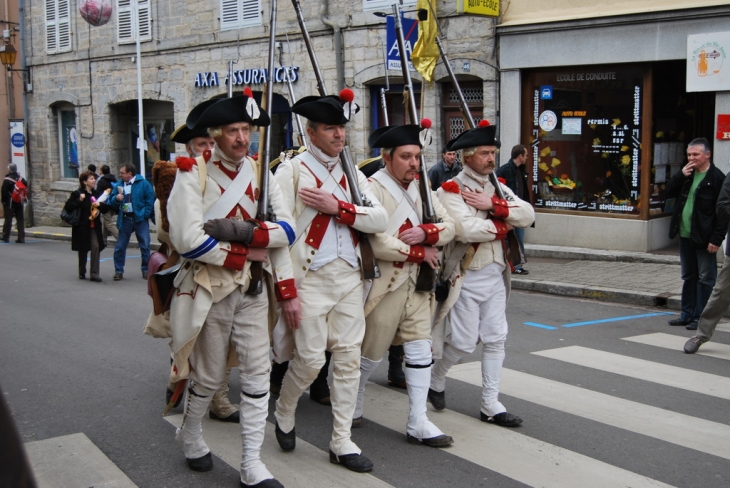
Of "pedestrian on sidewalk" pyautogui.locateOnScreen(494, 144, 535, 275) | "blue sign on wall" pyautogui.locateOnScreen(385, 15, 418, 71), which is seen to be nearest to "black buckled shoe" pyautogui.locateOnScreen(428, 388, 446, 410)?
→ "pedestrian on sidewalk" pyautogui.locateOnScreen(494, 144, 535, 275)

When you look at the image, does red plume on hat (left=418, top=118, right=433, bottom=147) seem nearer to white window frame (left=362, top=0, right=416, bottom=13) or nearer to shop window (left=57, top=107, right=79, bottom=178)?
white window frame (left=362, top=0, right=416, bottom=13)

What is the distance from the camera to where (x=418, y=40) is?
14.2 m

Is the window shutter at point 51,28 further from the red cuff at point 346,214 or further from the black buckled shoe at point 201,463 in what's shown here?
the black buckled shoe at point 201,463

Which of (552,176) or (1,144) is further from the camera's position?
(1,144)

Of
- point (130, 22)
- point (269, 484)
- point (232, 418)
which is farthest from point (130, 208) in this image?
point (130, 22)

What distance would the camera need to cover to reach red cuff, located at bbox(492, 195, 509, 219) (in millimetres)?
5488

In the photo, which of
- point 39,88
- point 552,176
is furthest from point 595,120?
point 39,88

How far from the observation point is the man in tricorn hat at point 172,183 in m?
4.88

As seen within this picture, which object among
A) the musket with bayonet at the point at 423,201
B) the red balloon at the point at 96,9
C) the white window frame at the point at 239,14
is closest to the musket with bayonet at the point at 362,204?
the musket with bayonet at the point at 423,201

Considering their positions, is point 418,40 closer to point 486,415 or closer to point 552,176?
point 552,176

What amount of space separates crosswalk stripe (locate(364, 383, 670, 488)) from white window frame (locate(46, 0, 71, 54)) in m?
21.3

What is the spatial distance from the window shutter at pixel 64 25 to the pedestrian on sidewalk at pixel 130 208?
12907 millimetres

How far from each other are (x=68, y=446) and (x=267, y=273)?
66.3 inches

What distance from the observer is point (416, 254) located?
5145 mm
